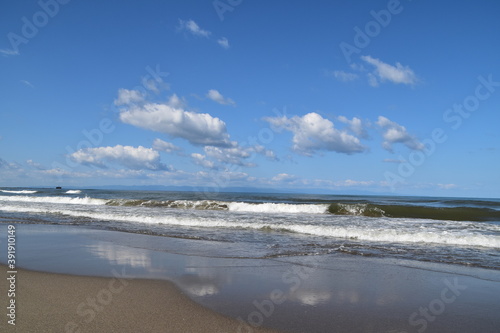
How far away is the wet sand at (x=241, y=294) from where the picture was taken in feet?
13.9

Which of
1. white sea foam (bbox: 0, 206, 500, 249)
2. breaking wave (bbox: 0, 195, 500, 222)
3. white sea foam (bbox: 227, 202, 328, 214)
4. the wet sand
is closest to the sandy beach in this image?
the wet sand

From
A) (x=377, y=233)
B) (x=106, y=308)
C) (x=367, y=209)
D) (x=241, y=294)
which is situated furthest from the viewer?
(x=367, y=209)

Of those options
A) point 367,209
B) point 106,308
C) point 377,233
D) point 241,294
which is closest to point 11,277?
point 106,308

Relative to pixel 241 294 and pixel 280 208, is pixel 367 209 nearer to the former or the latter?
pixel 280 208

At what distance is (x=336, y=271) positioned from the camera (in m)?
7.17

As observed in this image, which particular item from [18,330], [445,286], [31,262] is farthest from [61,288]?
[445,286]

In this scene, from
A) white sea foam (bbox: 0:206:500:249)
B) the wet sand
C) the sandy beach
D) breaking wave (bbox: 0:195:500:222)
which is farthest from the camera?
breaking wave (bbox: 0:195:500:222)

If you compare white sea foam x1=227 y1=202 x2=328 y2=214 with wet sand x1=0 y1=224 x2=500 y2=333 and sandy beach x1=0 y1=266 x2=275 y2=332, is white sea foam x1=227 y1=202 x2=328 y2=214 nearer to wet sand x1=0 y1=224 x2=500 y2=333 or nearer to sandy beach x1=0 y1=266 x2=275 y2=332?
wet sand x1=0 y1=224 x2=500 y2=333

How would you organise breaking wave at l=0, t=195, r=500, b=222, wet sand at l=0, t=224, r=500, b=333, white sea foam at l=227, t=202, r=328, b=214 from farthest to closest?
1. white sea foam at l=227, t=202, r=328, b=214
2. breaking wave at l=0, t=195, r=500, b=222
3. wet sand at l=0, t=224, r=500, b=333

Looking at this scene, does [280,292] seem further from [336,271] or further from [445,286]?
[445,286]

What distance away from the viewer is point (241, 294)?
5.46m

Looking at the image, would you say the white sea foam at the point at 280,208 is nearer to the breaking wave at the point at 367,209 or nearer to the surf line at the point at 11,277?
the breaking wave at the point at 367,209

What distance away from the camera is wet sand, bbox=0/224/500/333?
13.9ft

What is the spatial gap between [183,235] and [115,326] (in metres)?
8.61
